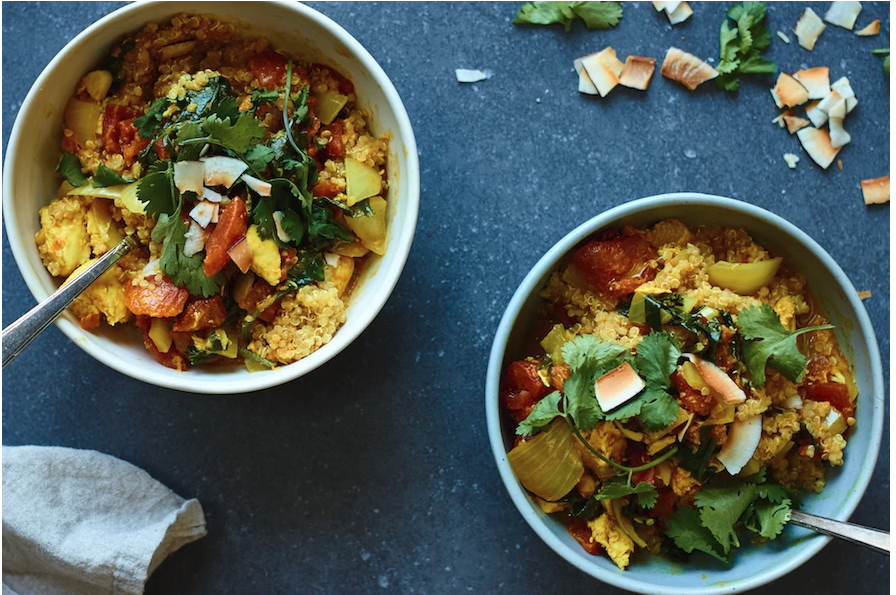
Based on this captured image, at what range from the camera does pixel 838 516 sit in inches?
74.4

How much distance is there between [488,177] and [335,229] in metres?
0.50

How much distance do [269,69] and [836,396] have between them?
5.18 ft

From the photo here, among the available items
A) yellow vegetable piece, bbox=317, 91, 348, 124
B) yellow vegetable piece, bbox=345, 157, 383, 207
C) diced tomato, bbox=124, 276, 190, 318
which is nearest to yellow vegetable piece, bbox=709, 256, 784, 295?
yellow vegetable piece, bbox=345, 157, 383, 207

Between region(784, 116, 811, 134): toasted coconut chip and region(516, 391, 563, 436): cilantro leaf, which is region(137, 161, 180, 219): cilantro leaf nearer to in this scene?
region(516, 391, 563, 436): cilantro leaf

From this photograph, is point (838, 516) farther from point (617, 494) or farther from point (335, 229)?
point (335, 229)

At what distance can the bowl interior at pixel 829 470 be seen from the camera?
1844 mm

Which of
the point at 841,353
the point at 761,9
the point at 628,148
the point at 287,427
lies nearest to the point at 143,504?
the point at 287,427

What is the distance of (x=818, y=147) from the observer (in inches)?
87.1

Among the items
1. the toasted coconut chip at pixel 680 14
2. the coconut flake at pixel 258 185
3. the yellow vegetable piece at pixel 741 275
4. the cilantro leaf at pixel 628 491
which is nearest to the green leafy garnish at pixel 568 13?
the toasted coconut chip at pixel 680 14

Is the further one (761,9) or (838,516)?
(761,9)

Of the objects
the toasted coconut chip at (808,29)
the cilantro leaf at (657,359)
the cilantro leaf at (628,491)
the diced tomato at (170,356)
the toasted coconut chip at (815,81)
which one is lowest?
the cilantro leaf at (628,491)

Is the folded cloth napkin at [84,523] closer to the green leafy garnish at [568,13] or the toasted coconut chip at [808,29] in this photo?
the green leafy garnish at [568,13]

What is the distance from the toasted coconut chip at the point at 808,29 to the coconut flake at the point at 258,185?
1.52m

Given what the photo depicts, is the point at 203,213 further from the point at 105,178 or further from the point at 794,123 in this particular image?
the point at 794,123
